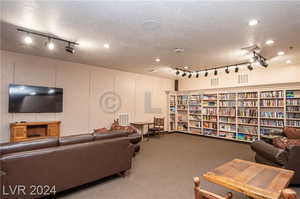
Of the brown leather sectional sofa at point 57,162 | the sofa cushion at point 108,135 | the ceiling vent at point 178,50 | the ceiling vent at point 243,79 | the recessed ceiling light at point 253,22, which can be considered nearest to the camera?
the brown leather sectional sofa at point 57,162

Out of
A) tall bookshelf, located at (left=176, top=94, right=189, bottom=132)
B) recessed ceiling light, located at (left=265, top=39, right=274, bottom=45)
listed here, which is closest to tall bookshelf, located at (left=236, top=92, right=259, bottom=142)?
tall bookshelf, located at (left=176, top=94, right=189, bottom=132)

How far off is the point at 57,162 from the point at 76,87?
148 inches

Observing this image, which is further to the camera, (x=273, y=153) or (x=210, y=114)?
(x=210, y=114)

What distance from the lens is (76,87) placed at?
5.62 meters

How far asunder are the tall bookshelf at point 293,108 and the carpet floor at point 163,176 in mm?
1843

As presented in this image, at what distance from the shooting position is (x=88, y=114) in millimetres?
5863

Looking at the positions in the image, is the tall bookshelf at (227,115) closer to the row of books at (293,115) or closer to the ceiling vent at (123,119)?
the row of books at (293,115)

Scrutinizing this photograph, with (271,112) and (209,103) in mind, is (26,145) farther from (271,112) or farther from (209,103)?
(271,112)

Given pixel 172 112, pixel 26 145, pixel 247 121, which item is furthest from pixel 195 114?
pixel 26 145

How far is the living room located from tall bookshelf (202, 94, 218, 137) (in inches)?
1.8

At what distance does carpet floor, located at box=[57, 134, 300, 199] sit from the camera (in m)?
2.61

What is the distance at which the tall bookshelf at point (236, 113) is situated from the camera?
554 cm

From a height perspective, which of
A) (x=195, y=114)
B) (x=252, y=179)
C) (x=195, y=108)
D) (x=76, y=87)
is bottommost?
(x=252, y=179)

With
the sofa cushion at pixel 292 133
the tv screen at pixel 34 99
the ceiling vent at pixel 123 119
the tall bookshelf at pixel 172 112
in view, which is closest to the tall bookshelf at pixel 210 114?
the tall bookshelf at pixel 172 112
